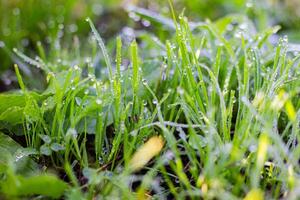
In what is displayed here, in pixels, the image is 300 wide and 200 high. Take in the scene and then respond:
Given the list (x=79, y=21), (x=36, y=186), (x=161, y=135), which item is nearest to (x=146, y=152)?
(x=161, y=135)

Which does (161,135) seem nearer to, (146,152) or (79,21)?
(146,152)

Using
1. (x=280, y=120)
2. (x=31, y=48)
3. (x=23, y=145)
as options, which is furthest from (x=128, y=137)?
(x=31, y=48)

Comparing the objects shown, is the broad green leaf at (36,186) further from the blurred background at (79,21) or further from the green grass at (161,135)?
the blurred background at (79,21)

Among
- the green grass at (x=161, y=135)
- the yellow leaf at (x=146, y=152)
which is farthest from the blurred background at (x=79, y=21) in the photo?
the yellow leaf at (x=146, y=152)

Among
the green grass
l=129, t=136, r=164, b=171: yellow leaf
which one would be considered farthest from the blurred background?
l=129, t=136, r=164, b=171: yellow leaf

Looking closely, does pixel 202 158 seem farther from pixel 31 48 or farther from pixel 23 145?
pixel 31 48

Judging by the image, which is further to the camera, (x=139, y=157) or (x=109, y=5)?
(x=109, y=5)

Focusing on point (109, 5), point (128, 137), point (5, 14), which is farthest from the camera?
point (109, 5)
